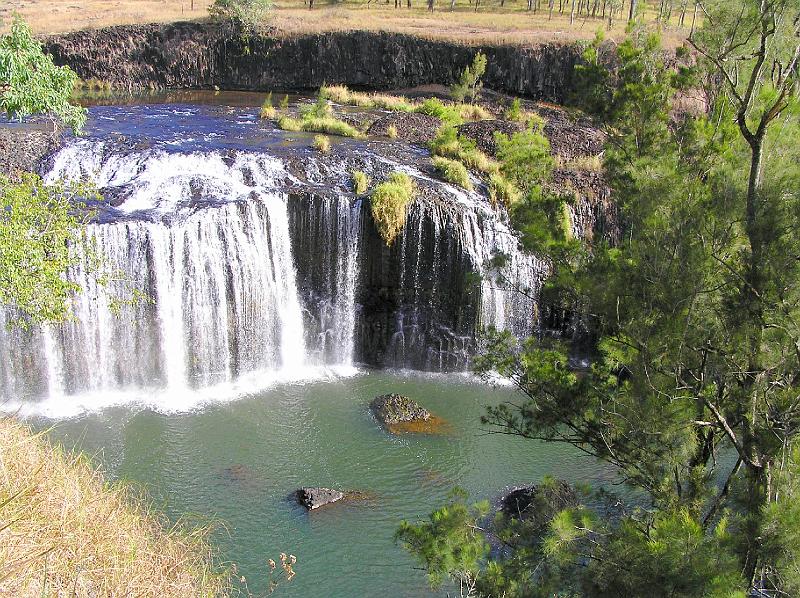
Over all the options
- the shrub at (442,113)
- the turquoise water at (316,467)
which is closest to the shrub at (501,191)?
the turquoise water at (316,467)

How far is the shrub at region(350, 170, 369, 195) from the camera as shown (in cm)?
2056

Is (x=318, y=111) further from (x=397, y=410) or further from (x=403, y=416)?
(x=403, y=416)

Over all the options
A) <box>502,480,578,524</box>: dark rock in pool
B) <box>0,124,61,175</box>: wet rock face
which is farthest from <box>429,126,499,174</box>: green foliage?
<box>0,124,61,175</box>: wet rock face

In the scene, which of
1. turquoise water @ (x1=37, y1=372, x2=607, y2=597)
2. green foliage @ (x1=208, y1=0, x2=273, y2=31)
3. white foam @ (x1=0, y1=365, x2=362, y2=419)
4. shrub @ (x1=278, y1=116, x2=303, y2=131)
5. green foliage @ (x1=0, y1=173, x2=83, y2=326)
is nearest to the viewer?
green foliage @ (x1=0, y1=173, x2=83, y2=326)

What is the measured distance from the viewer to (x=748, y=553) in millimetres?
6883

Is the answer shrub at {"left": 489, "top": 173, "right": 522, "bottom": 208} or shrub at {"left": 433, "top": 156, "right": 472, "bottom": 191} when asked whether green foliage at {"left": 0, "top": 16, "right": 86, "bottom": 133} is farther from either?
shrub at {"left": 489, "top": 173, "right": 522, "bottom": 208}

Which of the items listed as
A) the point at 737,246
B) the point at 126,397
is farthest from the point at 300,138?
Result: the point at 737,246

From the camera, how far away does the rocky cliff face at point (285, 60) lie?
130 ft

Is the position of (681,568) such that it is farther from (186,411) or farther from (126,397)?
(126,397)

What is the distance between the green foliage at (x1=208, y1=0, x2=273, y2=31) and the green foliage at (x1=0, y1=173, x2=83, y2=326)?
3409 centimetres

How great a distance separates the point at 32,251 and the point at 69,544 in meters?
4.58

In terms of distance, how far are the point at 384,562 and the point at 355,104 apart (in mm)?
23690

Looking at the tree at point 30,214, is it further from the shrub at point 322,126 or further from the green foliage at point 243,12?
the green foliage at point 243,12

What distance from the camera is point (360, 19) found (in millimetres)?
45562
